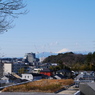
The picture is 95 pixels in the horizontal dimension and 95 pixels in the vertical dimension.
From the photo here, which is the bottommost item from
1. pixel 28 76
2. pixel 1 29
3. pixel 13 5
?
pixel 28 76

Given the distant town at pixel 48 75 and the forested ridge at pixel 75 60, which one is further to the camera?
the forested ridge at pixel 75 60

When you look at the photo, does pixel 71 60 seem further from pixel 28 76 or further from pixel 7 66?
pixel 28 76

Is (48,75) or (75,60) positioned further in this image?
(75,60)

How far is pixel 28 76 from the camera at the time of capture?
74.0 ft

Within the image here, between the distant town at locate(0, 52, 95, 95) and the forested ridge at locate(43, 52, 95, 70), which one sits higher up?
the forested ridge at locate(43, 52, 95, 70)

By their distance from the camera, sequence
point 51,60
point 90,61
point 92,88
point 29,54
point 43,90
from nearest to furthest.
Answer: point 92,88, point 43,90, point 90,61, point 51,60, point 29,54

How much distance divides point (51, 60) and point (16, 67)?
19117 millimetres

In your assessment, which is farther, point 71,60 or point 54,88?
point 71,60

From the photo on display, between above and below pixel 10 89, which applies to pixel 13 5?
above

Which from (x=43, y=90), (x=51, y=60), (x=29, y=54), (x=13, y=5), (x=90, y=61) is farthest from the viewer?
(x=29, y=54)

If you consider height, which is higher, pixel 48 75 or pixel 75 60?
pixel 75 60

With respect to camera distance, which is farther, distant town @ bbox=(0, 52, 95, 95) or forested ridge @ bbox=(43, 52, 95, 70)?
forested ridge @ bbox=(43, 52, 95, 70)

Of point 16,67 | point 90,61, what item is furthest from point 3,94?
point 16,67

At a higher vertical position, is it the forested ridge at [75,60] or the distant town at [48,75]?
the forested ridge at [75,60]
